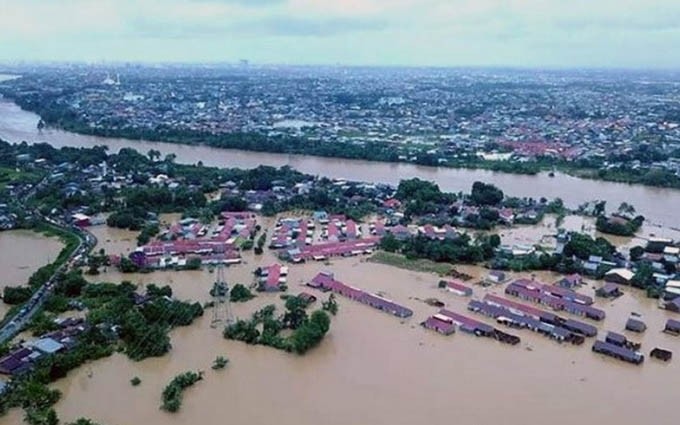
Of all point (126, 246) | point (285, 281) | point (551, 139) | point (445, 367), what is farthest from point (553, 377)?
point (551, 139)

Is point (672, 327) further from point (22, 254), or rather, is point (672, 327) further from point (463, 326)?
point (22, 254)

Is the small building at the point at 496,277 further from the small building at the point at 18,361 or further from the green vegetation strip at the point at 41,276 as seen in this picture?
the green vegetation strip at the point at 41,276

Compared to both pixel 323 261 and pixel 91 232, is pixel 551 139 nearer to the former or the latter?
pixel 323 261

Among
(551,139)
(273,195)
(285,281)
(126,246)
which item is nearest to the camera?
(285,281)

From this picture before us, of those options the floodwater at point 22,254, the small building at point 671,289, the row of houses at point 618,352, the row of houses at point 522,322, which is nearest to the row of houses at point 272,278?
the row of houses at point 522,322

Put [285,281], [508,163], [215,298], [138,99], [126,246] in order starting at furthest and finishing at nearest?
1. [138,99]
2. [508,163]
3. [126,246]
4. [285,281]
5. [215,298]

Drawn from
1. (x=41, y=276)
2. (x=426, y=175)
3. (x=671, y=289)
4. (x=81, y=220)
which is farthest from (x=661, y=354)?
(x=426, y=175)

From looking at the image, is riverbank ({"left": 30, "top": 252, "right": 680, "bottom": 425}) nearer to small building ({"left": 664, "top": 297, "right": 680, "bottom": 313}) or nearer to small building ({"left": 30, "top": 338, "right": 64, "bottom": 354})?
small building ({"left": 30, "top": 338, "right": 64, "bottom": 354})

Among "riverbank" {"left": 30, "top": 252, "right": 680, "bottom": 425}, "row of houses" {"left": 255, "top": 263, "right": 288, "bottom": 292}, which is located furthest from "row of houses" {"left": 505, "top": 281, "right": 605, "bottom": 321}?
"row of houses" {"left": 255, "top": 263, "right": 288, "bottom": 292}
